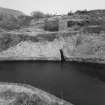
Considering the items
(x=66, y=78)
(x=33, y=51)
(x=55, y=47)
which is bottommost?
(x=66, y=78)

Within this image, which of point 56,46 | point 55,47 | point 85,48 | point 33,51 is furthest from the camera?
point 56,46

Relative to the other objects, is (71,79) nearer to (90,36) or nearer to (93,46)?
(93,46)

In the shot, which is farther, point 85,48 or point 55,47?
point 55,47

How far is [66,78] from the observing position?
24.5 metres

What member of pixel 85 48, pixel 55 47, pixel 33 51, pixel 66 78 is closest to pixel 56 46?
pixel 55 47

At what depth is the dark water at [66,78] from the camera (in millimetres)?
18109

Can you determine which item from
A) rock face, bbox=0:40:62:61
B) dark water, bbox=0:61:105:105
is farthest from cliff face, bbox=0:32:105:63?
dark water, bbox=0:61:105:105

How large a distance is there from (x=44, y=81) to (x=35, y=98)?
343 inches

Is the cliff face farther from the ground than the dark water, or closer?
farther from the ground

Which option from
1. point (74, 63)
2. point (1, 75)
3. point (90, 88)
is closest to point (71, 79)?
point (90, 88)

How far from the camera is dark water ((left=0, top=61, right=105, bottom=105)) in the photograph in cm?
1811

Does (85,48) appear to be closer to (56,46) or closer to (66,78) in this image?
(56,46)

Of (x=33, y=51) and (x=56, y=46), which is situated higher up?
(x=56, y=46)

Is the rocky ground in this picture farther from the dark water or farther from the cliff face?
the dark water
